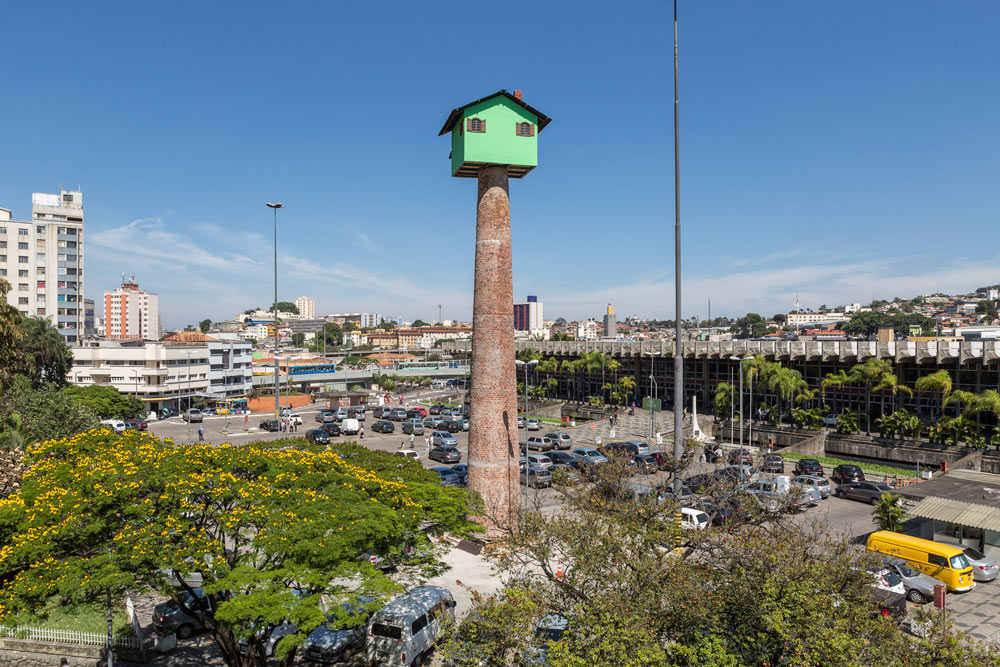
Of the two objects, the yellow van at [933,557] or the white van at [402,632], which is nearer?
the white van at [402,632]

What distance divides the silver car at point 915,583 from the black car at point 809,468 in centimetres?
1605

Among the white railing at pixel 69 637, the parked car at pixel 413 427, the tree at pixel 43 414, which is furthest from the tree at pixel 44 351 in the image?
the white railing at pixel 69 637

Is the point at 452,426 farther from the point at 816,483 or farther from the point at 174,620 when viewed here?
the point at 174,620

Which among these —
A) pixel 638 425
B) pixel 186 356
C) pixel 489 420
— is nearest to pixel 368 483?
pixel 489 420

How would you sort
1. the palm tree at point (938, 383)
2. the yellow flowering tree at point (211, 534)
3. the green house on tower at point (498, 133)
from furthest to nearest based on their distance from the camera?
the palm tree at point (938, 383) → the green house on tower at point (498, 133) → the yellow flowering tree at point (211, 534)

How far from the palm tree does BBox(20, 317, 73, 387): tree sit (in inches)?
2722

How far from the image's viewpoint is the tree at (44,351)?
5356cm

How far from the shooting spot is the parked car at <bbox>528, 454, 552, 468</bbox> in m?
36.2

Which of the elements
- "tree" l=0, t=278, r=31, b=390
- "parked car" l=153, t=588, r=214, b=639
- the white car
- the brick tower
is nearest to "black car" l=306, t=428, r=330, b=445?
"tree" l=0, t=278, r=31, b=390

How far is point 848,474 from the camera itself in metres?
35.5

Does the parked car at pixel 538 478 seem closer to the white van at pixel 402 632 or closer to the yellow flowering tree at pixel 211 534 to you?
the white van at pixel 402 632

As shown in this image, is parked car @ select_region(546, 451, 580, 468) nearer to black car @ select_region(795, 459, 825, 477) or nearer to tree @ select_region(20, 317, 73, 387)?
black car @ select_region(795, 459, 825, 477)

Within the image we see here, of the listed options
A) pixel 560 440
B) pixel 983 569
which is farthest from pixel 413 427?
pixel 983 569

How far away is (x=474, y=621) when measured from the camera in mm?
11984
